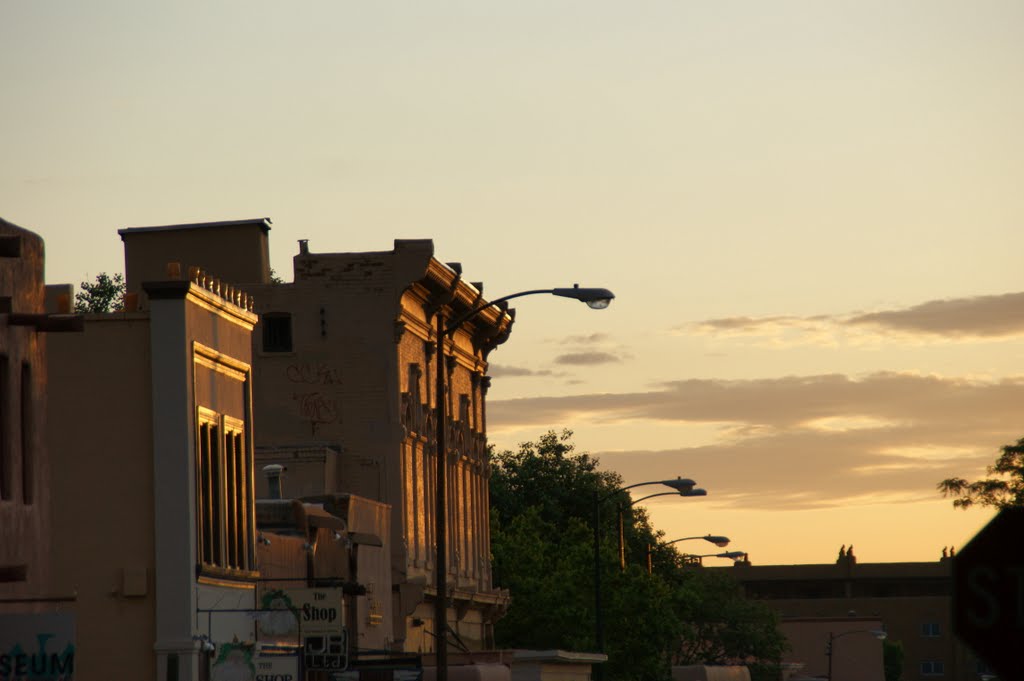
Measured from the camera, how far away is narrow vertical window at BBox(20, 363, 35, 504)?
21.9 metres

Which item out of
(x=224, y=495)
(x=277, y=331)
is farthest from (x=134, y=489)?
(x=277, y=331)

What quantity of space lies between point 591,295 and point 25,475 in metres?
10.5

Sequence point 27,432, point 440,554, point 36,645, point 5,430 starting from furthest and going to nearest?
point 440,554, point 27,432, point 5,430, point 36,645

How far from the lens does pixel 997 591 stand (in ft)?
21.5

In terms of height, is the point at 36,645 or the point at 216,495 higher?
the point at 216,495

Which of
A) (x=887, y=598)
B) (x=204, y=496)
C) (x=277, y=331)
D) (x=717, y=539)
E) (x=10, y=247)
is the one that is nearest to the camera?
(x=10, y=247)

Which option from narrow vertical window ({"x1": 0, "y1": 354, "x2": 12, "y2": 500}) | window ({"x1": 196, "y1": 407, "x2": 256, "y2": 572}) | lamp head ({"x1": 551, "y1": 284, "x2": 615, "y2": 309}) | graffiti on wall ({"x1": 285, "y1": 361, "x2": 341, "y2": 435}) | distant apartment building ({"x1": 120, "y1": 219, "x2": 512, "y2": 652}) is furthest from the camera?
graffiti on wall ({"x1": 285, "y1": 361, "x2": 341, "y2": 435})

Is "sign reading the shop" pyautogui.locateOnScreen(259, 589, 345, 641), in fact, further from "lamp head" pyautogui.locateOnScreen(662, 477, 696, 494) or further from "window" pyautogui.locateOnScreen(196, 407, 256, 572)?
"lamp head" pyautogui.locateOnScreen(662, 477, 696, 494)

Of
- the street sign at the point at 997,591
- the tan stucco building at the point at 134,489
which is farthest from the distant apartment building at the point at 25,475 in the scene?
the street sign at the point at 997,591

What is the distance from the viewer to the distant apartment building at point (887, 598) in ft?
584

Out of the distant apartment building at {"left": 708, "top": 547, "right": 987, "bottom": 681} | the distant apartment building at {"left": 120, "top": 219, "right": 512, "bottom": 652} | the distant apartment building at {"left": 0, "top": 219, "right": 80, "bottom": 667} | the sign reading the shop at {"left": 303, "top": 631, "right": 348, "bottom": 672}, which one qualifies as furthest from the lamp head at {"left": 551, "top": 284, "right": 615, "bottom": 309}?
the distant apartment building at {"left": 708, "top": 547, "right": 987, "bottom": 681}

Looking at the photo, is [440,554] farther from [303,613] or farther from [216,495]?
[216,495]

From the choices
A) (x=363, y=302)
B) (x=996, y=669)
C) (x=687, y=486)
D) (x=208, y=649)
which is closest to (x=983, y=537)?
(x=996, y=669)

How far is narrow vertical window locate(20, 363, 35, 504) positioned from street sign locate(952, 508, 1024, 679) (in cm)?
1674
